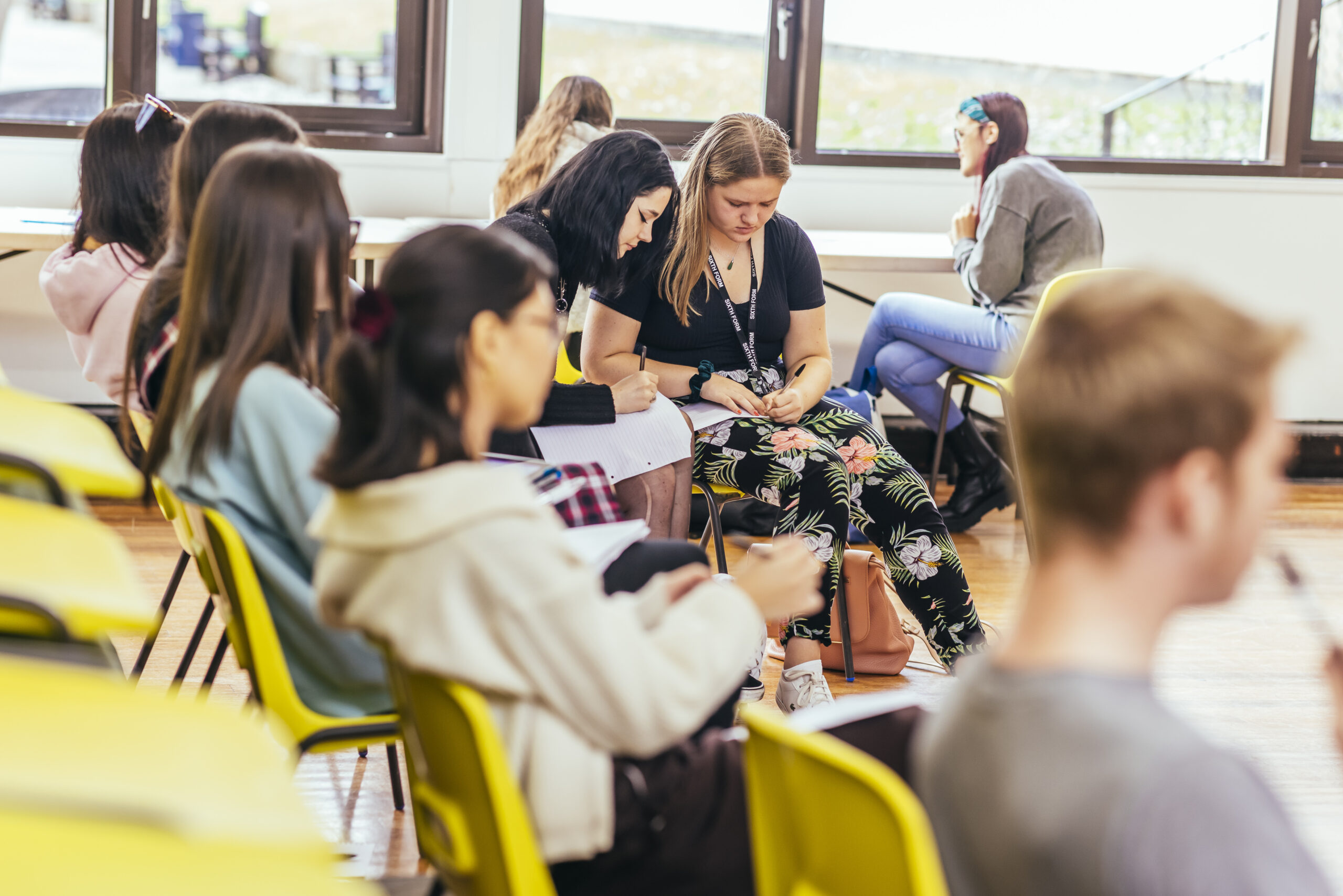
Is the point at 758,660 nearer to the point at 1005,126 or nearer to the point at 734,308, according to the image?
the point at 734,308

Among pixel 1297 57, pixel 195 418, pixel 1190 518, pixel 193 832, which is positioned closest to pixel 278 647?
pixel 195 418

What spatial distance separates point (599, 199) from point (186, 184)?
0.79 metres

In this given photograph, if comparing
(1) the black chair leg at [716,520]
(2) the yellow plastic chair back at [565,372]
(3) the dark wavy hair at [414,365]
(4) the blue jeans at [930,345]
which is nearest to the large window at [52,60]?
(2) the yellow plastic chair back at [565,372]

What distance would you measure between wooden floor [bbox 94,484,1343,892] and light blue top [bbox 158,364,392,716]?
478 mm

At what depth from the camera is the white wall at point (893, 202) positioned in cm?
435

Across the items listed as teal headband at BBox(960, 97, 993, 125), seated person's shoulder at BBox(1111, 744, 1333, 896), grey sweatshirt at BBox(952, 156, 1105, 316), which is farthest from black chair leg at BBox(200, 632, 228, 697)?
teal headband at BBox(960, 97, 993, 125)

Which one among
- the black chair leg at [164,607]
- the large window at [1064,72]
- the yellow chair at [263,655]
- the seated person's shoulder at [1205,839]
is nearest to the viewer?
the seated person's shoulder at [1205,839]

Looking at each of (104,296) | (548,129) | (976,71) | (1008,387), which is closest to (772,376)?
(1008,387)

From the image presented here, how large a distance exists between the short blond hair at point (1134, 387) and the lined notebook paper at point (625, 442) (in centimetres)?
155

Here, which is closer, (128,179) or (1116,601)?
(1116,601)

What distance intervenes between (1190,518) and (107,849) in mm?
619

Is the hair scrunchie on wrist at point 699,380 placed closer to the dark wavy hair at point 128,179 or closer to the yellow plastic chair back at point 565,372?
the yellow plastic chair back at point 565,372

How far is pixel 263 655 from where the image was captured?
146 centimetres

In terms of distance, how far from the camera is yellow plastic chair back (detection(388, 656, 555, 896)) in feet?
3.32
